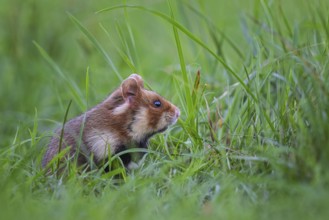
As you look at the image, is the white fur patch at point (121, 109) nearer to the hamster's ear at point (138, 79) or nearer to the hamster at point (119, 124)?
the hamster at point (119, 124)

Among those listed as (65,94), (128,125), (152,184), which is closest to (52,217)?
(152,184)

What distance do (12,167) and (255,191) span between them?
1722 millimetres

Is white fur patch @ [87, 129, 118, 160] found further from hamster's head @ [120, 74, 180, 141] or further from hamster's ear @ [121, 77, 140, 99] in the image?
hamster's ear @ [121, 77, 140, 99]

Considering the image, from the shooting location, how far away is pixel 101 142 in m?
5.22

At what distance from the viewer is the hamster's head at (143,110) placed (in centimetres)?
540

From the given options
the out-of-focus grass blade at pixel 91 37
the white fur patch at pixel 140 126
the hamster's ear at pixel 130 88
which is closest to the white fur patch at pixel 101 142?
the white fur patch at pixel 140 126

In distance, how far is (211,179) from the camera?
4.69 meters

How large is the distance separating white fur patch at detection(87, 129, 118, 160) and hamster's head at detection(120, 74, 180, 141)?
0.57 ft

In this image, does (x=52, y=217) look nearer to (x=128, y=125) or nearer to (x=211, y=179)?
(x=211, y=179)

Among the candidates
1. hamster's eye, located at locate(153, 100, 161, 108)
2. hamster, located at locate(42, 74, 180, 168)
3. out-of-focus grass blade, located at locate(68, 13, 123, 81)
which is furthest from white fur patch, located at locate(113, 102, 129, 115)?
out-of-focus grass blade, located at locate(68, 13, 123, 81)

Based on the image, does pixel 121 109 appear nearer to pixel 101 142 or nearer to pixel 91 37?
pixel 101 142

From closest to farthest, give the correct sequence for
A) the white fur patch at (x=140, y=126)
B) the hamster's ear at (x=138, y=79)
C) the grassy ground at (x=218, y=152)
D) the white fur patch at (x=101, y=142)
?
the grassy ground at (x=218, y=152)
the white fur patch at (x=101, y=142)
the white fur patch at (x=140, y=126)
the hamster's ear at (x=138, y=79)

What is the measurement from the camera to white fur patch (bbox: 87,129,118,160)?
5168 millimetres

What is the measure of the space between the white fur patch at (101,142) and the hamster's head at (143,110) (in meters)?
0.17
